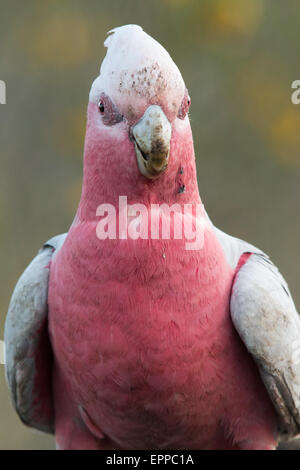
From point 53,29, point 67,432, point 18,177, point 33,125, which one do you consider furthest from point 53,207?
point 67,432

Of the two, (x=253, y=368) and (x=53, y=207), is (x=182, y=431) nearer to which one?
(x=253, y=368)

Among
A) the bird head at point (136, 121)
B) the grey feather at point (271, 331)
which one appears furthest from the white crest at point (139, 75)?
the grey feather at point (271, 331)

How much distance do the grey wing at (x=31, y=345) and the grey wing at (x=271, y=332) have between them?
380 millimetres

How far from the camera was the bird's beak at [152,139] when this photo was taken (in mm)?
971

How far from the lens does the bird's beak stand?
971mm

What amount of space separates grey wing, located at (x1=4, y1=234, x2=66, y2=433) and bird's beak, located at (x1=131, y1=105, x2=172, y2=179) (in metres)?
0.37

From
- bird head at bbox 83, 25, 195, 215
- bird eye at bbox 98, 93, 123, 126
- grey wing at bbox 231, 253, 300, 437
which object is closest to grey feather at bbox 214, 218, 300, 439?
grey wing at bbox 231, 253, 300, 437

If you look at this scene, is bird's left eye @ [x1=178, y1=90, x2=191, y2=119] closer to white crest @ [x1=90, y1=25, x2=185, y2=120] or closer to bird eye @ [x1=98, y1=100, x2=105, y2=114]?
white crest @ [x1=90, y1=25, x2=185, y2=120]

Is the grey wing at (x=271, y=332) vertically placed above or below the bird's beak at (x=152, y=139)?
below

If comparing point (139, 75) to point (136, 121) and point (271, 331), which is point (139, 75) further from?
point (271, 331)

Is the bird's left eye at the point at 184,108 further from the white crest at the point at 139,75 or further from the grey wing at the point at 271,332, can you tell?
the grey wing at the point at 271,332

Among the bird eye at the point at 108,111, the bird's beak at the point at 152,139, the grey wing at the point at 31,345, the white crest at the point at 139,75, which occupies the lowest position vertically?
the grey wing at the point at 31,345

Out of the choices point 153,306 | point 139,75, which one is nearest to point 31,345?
point 153,306

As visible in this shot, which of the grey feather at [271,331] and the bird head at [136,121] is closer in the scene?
the bird head at [136,121]
